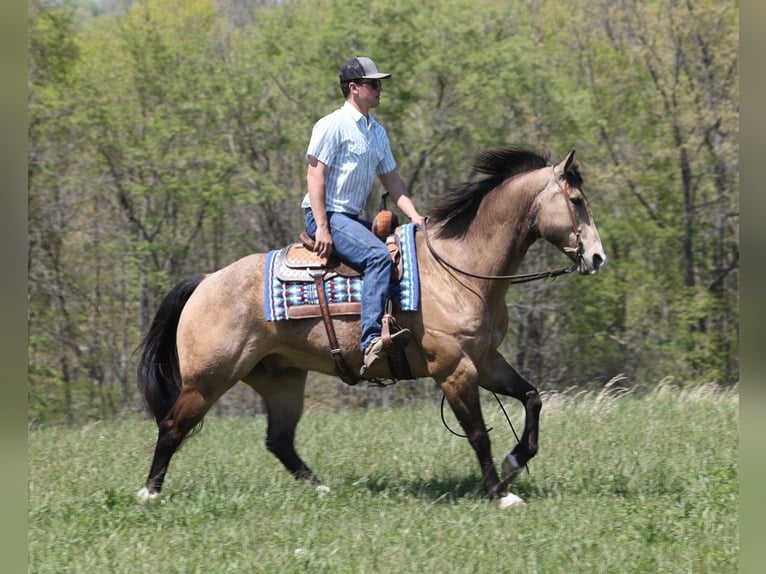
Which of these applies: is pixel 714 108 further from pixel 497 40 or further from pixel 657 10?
pixel 497 40

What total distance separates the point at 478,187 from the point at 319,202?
1.15 m

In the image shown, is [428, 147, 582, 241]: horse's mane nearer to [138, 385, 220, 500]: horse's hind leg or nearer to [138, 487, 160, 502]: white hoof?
[138, 385, 220, 500]: horse's hind leg

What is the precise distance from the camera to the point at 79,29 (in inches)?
925

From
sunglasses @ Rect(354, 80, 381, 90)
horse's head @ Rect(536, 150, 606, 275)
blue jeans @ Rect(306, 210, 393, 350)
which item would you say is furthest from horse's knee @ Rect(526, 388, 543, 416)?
sunglasses @ Rect(354, 80, 381, 90)

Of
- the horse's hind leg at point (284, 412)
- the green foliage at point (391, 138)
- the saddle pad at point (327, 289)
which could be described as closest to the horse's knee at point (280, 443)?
the horse's hind leg at point (284, 412)

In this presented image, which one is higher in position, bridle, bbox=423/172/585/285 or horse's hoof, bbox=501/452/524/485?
bridle, bbox=423/172/585/285

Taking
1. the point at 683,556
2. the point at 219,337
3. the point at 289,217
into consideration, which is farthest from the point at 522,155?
the point at 289,217

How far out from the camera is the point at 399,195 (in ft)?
24.6

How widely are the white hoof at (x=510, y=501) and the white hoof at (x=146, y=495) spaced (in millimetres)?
2356

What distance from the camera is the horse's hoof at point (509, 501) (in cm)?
651

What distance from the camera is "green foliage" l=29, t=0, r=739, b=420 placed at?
861 inches

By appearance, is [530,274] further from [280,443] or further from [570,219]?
[280,443]

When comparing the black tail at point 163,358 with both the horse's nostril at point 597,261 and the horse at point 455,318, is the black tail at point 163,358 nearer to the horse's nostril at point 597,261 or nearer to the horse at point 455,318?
the horse at point 455,318

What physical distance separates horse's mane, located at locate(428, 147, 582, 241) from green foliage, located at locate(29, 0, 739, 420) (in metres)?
14.2
